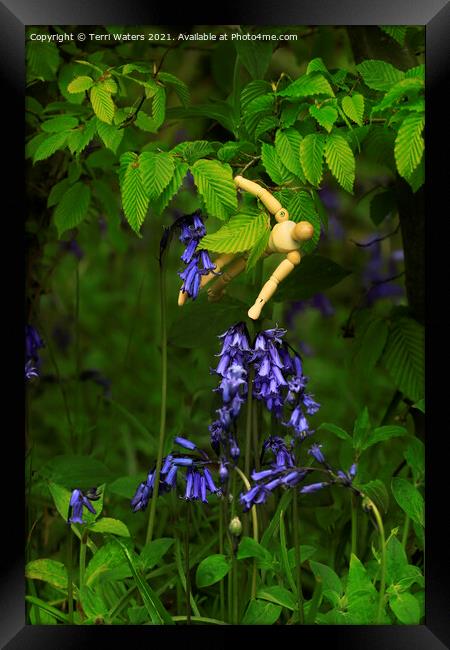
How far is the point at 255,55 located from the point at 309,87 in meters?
0.18

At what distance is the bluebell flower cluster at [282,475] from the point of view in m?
1.33

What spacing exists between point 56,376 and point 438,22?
0.96 m

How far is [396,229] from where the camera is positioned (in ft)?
5.44

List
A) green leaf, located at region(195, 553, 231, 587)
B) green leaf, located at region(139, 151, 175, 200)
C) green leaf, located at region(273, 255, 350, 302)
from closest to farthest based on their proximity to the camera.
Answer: green leaf, located at region(139, 151, 175, 200) < green leaf, located at region(195, 553, 231, 587) < green leaf, located at region(273, 255, 350, 302)

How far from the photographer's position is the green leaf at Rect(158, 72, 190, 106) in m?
1.38

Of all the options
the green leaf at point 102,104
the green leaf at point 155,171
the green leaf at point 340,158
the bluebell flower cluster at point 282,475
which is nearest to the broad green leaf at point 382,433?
the bluebell flower cluster at point 282,475

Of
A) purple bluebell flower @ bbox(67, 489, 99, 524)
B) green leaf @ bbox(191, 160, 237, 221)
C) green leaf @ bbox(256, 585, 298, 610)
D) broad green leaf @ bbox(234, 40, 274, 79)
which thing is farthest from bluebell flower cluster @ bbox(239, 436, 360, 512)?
broad green leaf @ bbox(234, 40, 274, 79)

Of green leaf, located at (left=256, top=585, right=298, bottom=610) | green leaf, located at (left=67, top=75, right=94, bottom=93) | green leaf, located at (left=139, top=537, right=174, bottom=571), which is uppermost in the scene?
green leaf, located at (left=67, top=75, right=94, bottom=93)

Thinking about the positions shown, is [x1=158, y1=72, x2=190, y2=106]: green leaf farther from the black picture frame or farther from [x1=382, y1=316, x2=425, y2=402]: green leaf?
[x1=382, y1=316, x2=425, y2=402]: green leaf

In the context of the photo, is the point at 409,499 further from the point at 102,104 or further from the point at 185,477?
the point at 102,104

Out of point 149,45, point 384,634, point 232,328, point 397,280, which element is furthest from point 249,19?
point 384,634

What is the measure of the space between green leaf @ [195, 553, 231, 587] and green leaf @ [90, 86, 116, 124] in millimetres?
683

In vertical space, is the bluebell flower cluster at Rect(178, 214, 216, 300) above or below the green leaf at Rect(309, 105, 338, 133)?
below

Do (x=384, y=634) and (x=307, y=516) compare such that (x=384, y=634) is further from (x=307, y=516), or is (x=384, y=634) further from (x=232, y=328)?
(x=232, y=328)
